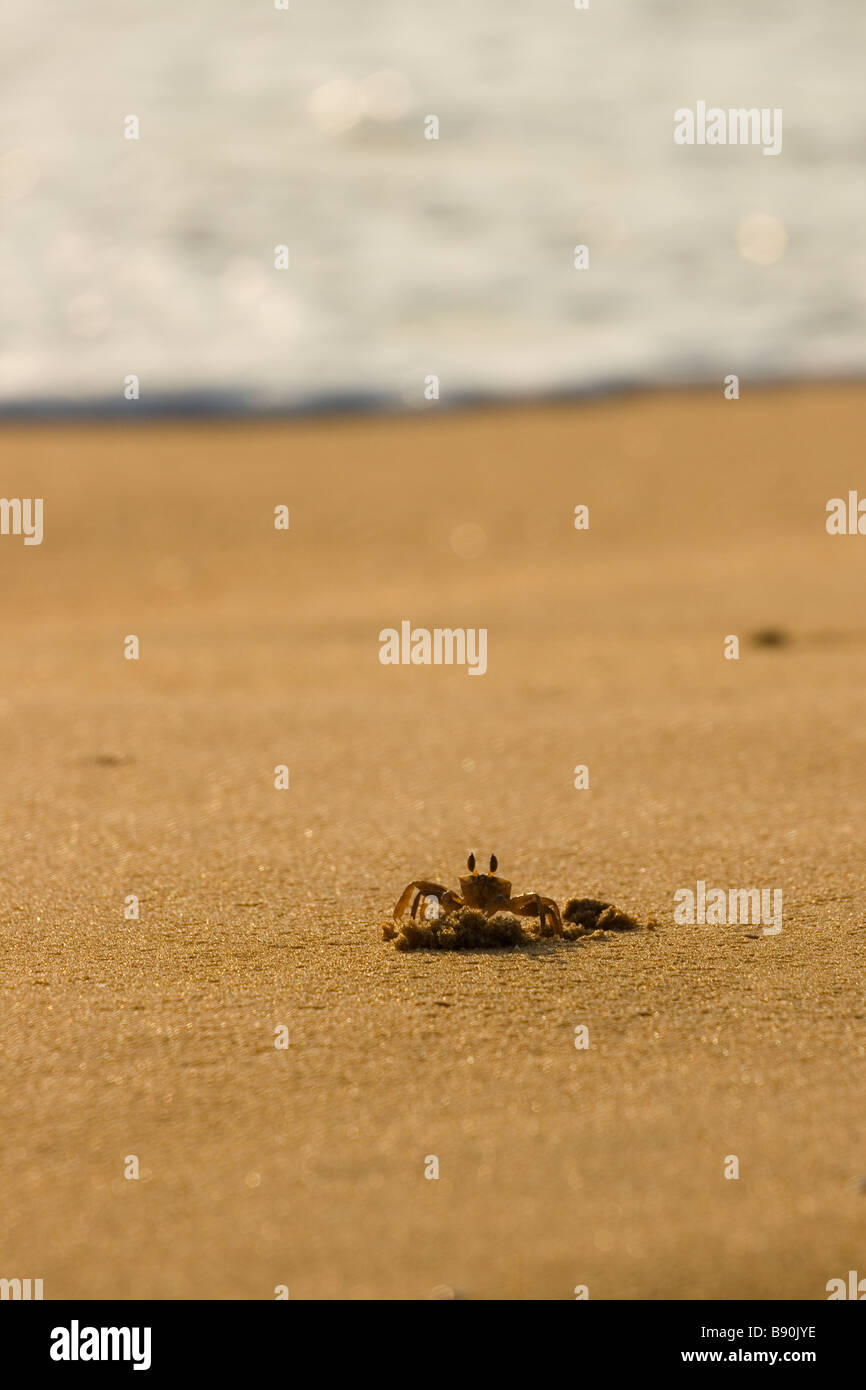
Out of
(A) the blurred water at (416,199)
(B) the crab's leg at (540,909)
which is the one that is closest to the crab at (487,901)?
(B) the crab's leg at (540,909)

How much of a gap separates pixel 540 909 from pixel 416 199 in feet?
27.4

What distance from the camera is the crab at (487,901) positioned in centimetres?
238

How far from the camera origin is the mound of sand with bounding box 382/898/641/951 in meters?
2.34

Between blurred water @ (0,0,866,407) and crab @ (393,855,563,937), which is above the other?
blurred water @ (0,0,866,407)

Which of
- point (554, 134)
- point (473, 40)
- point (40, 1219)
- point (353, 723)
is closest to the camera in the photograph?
point (40, 1219)

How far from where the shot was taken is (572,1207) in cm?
167

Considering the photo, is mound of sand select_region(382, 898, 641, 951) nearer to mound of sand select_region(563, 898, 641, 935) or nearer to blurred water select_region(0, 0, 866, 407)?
mound of sand select_region(563, 898, 641, 935)

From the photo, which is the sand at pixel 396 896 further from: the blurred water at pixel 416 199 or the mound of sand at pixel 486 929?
the blurred water at pixel 416 199

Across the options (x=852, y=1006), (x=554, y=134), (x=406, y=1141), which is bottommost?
(x=406, y=1141)

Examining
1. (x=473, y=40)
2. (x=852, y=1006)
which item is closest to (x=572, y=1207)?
(x=852, y=1006)

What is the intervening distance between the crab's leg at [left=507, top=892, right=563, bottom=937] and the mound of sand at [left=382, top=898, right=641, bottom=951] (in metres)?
0.01

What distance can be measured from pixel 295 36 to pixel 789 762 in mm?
10278

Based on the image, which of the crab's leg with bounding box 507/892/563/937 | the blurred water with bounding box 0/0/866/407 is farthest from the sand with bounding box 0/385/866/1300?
the blurred water with bounding box 0/0/866/407
